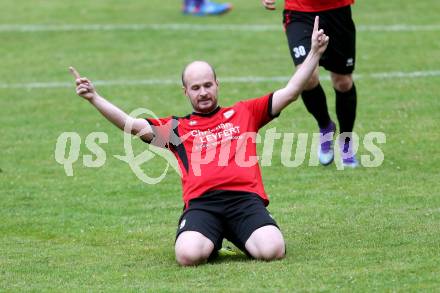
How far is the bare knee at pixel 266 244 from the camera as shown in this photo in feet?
24.1

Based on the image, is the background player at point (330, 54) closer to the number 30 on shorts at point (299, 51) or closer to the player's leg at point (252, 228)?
the number 30 on shorts at point (299, 51)

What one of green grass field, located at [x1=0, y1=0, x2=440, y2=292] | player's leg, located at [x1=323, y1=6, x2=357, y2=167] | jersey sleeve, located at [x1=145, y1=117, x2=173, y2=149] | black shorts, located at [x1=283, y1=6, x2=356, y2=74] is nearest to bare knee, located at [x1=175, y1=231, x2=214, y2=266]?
green grass field, located at [x1=0, y1=0, x2=440, y2=292]

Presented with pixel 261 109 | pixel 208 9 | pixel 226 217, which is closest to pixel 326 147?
pixel 261 109

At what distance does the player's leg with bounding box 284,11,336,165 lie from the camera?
33.2 ft

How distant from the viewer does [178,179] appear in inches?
417

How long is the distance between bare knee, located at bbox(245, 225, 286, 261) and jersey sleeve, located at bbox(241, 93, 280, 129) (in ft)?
2.91

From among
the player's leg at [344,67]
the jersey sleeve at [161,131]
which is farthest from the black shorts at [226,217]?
the player's leg at [344,67]

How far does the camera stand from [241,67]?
16.1 m

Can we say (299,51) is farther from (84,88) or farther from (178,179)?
(84,88)

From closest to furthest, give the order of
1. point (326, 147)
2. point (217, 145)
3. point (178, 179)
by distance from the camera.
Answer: point (217, 145)
point (178, 179)
point (326, 147)

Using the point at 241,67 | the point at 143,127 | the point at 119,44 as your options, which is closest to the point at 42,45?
the point at 119,44

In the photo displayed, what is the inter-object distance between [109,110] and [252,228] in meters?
1.27

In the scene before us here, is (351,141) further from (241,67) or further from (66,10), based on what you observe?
(66,10)

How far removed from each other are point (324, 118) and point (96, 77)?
232 inches
